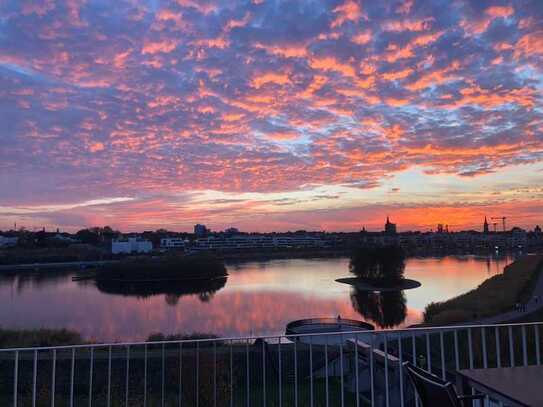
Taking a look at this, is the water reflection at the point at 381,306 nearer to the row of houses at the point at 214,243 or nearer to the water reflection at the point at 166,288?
the water reflection at the point at 166,288

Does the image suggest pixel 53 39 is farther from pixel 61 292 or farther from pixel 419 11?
pixel 61 292

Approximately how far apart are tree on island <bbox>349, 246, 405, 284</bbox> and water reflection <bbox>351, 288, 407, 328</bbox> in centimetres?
855

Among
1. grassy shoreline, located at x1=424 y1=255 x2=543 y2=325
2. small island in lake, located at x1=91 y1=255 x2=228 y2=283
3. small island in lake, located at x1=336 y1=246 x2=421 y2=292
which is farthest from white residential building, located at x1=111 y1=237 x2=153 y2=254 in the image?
grassy shoreline, located at x1=424 y1=255 x2=543 y2=325

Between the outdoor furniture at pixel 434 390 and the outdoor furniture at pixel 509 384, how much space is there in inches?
9.0

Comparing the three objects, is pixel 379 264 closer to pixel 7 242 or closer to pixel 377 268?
pixel 377 268

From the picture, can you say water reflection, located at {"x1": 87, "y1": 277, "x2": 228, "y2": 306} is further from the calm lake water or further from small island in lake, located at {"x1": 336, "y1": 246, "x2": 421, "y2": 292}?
small island in lake, located at {"x1": 336, "y1": 246, "x2": 421, "y2": 292}

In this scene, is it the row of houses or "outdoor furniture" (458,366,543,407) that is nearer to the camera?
"outdoor furniture" (458,366,543,407)

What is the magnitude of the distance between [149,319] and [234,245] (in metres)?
104

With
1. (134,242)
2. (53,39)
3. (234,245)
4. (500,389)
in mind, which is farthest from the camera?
(234,245)

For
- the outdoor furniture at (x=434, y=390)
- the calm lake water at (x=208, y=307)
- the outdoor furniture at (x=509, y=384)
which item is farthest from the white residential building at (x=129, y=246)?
the outdoor furniture at (x=434, y=390)

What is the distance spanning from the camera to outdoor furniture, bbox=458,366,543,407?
6.90 ft

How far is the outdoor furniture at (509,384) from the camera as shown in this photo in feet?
6.90

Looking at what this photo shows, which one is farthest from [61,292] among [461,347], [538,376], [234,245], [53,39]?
[234,245]

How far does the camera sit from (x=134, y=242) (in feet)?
349
